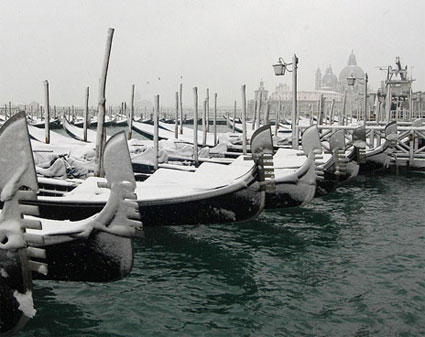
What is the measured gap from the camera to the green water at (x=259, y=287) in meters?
3.93

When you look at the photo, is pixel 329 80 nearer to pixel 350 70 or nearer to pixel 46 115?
pixel 350 70

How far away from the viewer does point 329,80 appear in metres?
105

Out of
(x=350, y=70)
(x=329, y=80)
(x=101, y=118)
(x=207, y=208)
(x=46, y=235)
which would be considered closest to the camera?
(x=46, y=235)

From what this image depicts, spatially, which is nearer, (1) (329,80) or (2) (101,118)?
(2) (101,118)

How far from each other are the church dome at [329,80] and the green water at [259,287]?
9972 cm

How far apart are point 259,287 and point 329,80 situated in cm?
10464

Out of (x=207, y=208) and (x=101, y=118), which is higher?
(x=101, y=118)

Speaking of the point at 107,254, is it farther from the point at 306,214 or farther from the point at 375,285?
the point at 306,214

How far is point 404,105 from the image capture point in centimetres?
2636

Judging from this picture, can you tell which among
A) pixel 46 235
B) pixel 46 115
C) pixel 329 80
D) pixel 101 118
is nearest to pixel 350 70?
pixel 329 80

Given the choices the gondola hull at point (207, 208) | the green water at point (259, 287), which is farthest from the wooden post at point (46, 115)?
the gondola hull at point (207, 208)

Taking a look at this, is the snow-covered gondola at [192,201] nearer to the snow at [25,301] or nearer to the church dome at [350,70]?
the snow at [25,301]

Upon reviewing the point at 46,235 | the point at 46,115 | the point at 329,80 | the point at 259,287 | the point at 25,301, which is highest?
the point at 329,80

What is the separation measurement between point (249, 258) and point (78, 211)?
1.97m
